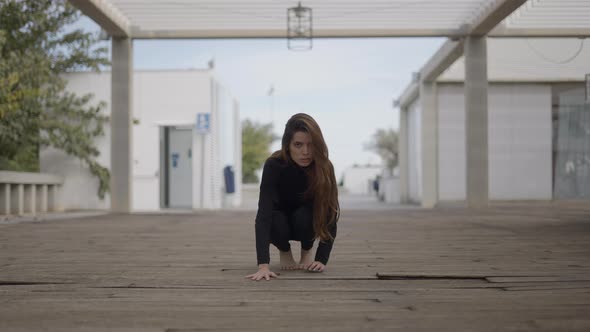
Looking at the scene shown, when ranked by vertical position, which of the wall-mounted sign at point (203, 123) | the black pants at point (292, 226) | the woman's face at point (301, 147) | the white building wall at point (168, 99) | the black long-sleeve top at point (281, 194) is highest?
the white building wall at point (168, 99)

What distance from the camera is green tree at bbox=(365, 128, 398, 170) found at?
39344mm

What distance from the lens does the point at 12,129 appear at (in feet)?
32.1

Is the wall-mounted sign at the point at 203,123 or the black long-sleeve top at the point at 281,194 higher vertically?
the wall-mounted sign at the point at 203,123

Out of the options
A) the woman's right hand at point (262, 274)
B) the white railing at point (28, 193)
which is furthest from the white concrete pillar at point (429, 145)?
the woman's right hand at point (262, 274)

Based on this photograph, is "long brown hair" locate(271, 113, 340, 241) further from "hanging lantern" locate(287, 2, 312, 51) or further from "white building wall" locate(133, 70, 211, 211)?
"white building wall" locate(133, 70, 211, 211)

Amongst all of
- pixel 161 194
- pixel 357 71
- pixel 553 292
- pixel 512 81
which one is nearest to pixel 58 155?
pixel 161 194

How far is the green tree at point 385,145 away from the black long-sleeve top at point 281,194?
3655 centimetres

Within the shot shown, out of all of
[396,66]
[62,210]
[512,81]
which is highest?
[396,66]

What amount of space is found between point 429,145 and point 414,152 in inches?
86.7

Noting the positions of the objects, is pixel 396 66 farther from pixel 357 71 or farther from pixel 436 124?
pixel 436 124

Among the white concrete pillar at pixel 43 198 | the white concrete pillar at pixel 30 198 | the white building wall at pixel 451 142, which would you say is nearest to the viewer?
the white concrete pillar at pixel 30 198

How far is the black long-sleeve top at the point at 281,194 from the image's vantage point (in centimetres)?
248

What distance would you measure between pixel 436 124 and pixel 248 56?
1722cm

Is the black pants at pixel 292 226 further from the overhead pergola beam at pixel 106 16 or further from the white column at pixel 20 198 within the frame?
the white column at pixel 20 198
